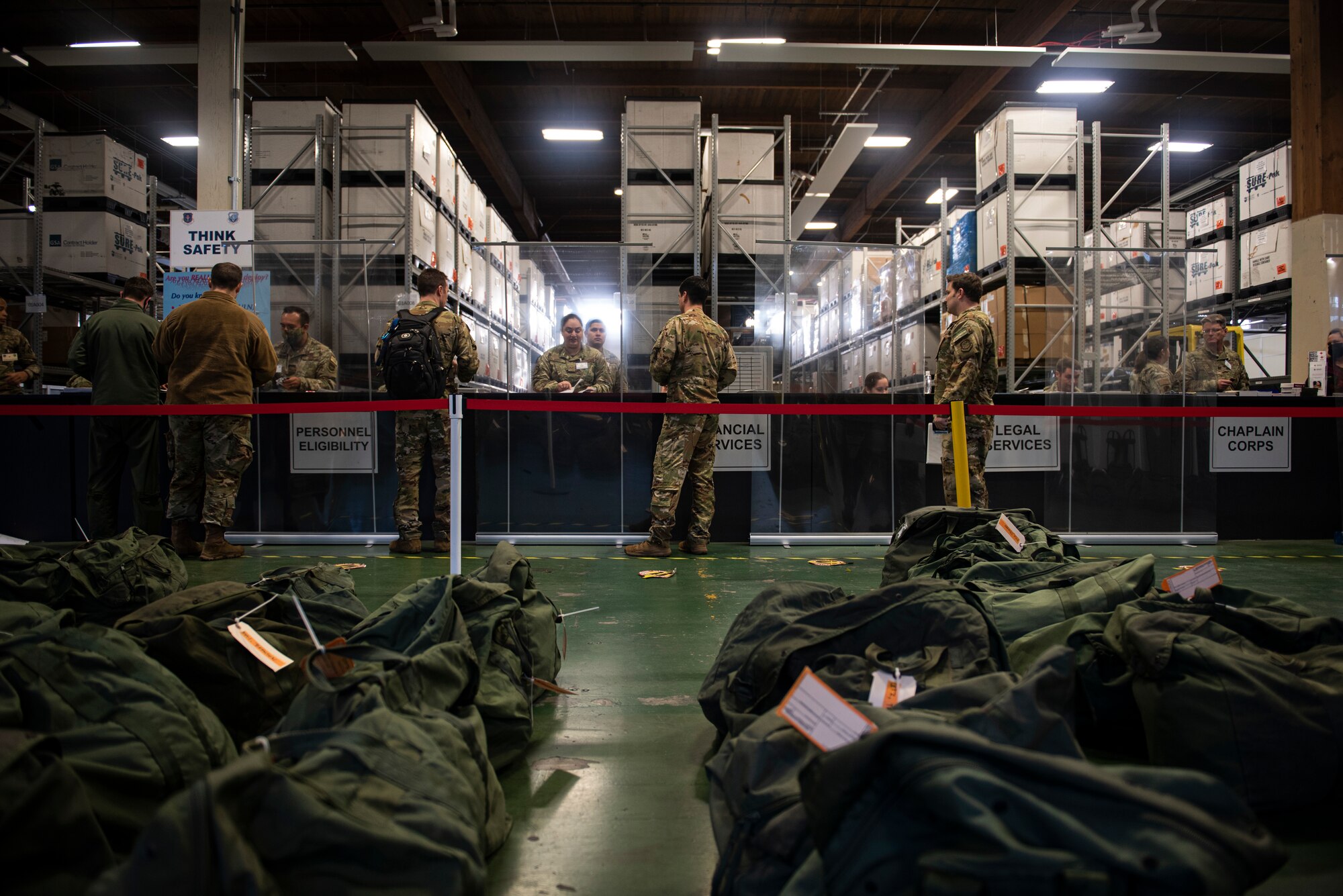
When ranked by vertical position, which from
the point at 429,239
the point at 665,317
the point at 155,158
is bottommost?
the point at 665,317

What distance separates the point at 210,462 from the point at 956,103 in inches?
458

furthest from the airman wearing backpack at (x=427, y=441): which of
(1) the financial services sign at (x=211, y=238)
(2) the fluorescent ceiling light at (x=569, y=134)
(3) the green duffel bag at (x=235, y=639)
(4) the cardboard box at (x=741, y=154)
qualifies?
(2) the fluorescent ceiling light at (x=569, y=134)

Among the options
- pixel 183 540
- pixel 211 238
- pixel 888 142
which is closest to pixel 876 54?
pixel 888 142

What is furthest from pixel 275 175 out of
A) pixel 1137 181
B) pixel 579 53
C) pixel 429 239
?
pixel 1137 181

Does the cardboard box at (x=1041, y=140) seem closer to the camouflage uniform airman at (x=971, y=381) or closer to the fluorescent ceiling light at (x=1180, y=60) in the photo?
the fluorescent ceiling light at (x=1180, y=60)

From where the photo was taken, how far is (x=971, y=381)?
6082 mm

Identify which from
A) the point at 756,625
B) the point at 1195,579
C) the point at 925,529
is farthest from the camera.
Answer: the point at 925,529

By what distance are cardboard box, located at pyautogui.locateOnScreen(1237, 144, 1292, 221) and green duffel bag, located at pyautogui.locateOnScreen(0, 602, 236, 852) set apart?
13.2 m

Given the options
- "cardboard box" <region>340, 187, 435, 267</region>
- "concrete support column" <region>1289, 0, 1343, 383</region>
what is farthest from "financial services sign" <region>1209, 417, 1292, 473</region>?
"cardboard box" <region>340, 187, 435, 267</region>

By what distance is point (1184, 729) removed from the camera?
1.83 metres

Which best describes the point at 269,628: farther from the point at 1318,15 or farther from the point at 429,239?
the point at 1318,15

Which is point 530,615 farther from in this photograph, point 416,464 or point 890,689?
point 416,464

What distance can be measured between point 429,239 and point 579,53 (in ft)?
9.90

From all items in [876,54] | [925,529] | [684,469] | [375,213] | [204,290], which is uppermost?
[876,54]
